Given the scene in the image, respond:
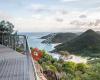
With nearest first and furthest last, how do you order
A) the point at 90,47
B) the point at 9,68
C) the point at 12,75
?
the point at 12,75
the point at 9,68
the point at 90,47

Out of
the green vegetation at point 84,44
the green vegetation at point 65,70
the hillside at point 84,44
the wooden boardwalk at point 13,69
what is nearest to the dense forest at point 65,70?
the green vegetation at point 65,70

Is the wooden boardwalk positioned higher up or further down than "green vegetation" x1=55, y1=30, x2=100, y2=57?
higher up

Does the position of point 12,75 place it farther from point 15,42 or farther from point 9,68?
point 15,42

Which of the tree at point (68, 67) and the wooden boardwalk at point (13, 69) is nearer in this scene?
the wooden boardwalk at point (13, 69)

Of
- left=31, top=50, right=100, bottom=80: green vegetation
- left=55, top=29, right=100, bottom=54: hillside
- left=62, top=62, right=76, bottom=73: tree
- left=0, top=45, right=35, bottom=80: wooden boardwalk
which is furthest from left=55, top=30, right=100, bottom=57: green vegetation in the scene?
left=0, top=45, right=35, bottom=80: wooden boardwalk

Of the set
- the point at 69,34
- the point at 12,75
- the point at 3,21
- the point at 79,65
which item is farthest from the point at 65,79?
the point at 69,34

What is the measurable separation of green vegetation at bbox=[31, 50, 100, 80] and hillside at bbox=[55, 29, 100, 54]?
121 ft

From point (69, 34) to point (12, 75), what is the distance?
6988 centimetres

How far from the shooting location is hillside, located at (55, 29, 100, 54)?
62950 millimetres

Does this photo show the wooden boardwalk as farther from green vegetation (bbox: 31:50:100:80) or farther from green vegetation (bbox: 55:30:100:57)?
green vegetation (bbox: 55:30:100:57)

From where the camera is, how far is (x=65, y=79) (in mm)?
18438

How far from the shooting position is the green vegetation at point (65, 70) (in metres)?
14.6

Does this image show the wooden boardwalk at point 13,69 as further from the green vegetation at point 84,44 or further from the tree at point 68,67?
the green vegetation at point 84,44

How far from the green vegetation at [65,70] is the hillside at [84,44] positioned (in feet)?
121
